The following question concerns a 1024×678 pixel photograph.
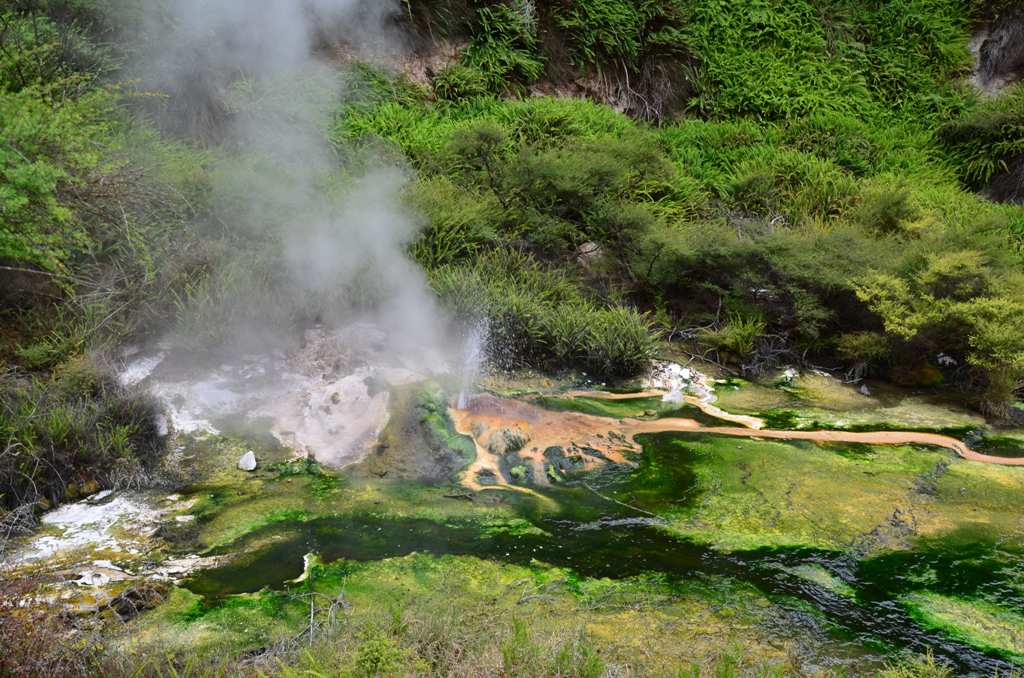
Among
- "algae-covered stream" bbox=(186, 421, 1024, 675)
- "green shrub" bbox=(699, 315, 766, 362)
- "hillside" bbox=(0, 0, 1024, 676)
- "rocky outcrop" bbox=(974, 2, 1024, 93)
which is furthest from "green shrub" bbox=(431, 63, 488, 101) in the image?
"rocky outcrop" bbox=(974, 2, 1024, 93)

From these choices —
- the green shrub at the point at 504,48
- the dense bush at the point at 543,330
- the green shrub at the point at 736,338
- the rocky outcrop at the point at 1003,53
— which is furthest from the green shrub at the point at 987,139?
the dense bush at the point at 543,330

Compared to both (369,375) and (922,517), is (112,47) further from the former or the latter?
(922,517)

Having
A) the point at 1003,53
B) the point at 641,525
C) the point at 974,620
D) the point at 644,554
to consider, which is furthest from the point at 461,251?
the point at 1003,53

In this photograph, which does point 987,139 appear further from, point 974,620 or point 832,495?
point 974,620

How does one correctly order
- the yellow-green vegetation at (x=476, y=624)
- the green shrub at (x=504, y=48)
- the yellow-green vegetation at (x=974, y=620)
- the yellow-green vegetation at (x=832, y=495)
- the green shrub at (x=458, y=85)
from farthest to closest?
the green shrub at (x=504, y=48) → the green shrub at (x=458, y=85) → the yellow-green vegetation at (x=832, y=495) → the yellow-green vegetation at (x=974, y=620) → the yellow-green vegetation at (x=476, y=624)

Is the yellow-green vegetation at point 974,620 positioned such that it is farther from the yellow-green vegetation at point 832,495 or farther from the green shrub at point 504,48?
the green shrub at point 504,48

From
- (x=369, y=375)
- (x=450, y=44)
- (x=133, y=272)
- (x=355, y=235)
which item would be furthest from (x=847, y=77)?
(x=133, y=272)

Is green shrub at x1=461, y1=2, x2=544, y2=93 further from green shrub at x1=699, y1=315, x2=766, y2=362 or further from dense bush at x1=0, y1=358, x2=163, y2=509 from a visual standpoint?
dense bush at x1=0, y1=358, x2=163, y2=509
